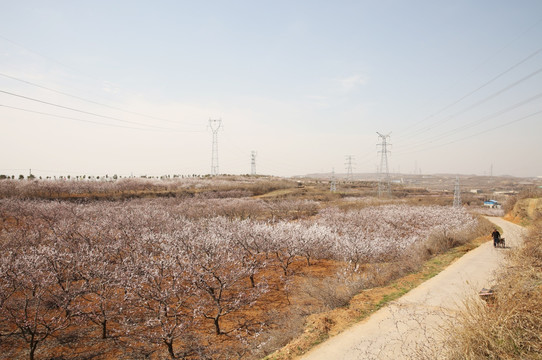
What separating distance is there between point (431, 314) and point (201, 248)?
1017cm

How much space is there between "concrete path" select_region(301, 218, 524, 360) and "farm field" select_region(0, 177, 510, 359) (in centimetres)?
173

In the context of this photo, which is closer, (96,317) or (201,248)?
(96,317)

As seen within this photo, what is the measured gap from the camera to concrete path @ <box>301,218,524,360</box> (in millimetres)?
6523

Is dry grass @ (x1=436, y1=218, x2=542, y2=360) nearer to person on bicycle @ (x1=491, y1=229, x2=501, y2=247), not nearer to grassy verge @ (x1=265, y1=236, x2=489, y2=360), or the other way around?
grassy verge @ (x1=265, y1=236, x2=489, y2=360)

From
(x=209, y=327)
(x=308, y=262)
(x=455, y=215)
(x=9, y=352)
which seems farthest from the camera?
(x=455, y=215)

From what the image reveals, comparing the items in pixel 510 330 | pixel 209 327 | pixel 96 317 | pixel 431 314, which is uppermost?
pixel 510 330

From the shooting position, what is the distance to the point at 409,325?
25.2 ft

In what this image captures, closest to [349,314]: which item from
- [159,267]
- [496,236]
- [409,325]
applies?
[409,325]

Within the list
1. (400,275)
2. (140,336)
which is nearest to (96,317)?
(140,336)

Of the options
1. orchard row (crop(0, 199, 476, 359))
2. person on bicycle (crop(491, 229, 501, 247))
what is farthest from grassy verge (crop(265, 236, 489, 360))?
person on bicycle (crop(491, 229, 501, 247))

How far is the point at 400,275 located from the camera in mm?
13312

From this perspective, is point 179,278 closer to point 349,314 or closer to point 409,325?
point 349,314

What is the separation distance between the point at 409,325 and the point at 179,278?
10431 millimetres

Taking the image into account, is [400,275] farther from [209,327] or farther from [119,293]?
[119,293]
